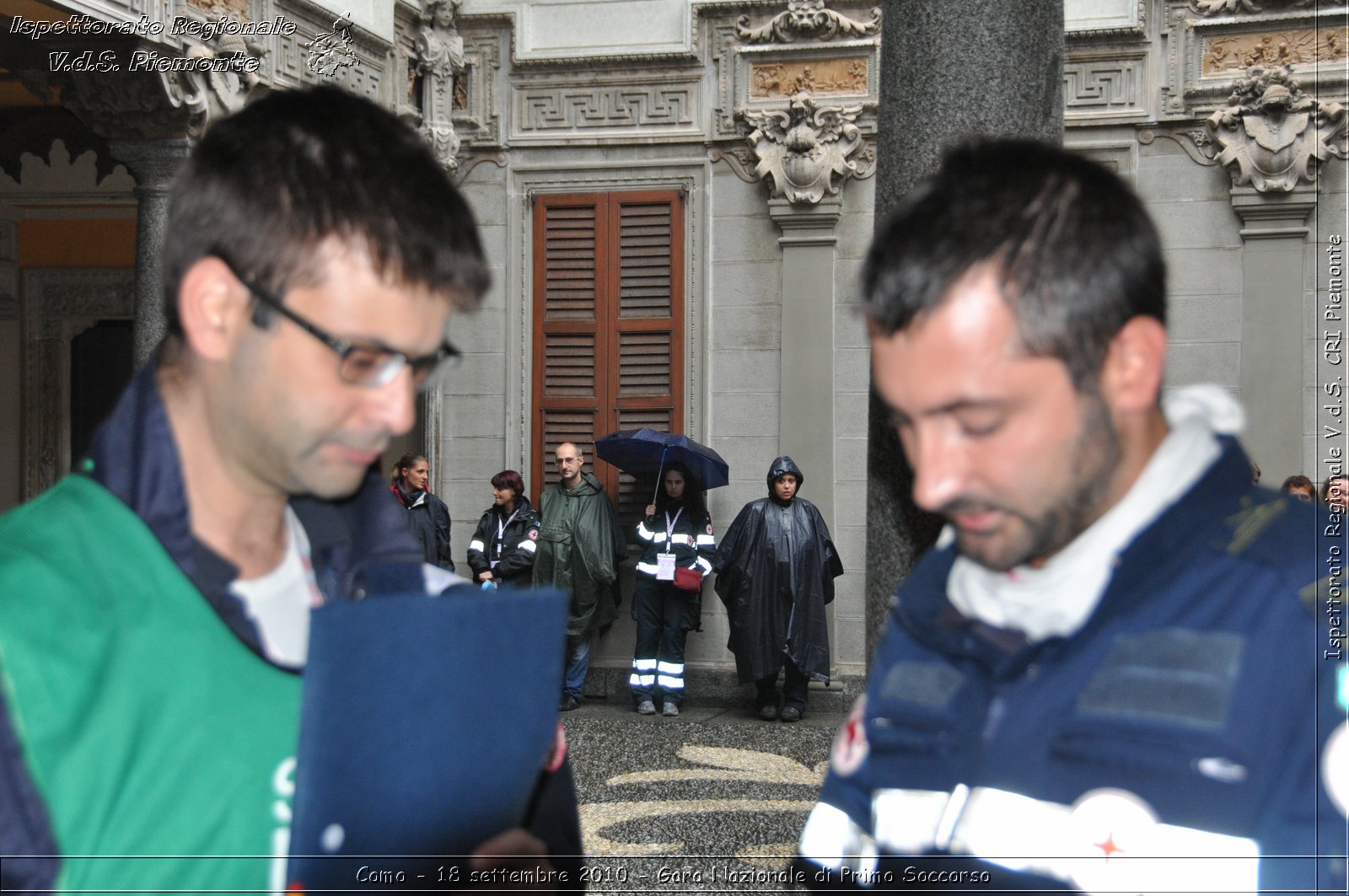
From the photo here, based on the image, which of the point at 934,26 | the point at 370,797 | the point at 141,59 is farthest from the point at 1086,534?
the point at 141,59

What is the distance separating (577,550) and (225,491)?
7307mm

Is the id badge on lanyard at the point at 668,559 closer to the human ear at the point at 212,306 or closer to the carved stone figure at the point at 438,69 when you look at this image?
the carved stone figure at the point at 438,69

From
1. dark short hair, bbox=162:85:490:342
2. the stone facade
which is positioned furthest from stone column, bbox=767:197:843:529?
dark short hair, bbox=162:85:490:342

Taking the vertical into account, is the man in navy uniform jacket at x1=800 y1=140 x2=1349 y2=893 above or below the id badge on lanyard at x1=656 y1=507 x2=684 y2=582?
above

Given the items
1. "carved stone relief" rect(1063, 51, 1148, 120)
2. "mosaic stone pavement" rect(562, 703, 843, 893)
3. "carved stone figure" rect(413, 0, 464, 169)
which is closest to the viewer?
"mosaic stone pavement" rect(562, 703, 843, 893)

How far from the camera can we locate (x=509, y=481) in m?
8.74

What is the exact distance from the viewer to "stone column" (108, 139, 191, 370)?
6707mm

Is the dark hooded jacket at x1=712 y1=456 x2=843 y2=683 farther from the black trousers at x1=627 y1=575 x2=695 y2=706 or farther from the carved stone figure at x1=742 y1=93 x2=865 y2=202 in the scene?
the carved stone figure at x1=742 y1=93 x2=865 y2=202

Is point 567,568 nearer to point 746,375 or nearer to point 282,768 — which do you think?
point 746,375

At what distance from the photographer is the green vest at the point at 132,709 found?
1.21 metres

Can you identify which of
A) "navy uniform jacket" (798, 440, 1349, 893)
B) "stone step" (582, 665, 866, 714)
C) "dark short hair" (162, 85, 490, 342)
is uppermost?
"dark short hair" (162, 85, 490, 342)

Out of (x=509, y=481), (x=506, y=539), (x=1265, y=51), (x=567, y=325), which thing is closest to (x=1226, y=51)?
(x=1265, y=51)

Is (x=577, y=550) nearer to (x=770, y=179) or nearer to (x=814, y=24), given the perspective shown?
(x=770, y=179)

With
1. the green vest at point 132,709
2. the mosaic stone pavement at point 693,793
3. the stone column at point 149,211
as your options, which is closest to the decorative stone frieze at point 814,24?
the stone column at point 149,211
